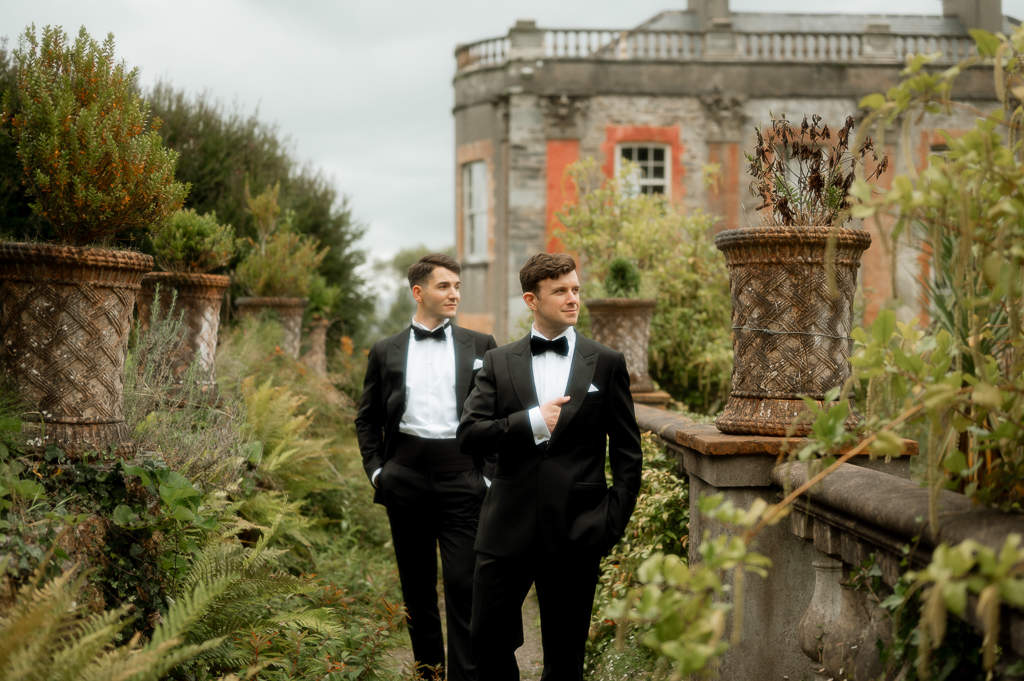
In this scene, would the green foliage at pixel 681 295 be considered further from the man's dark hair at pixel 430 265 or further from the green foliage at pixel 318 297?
the man's dark hair at pixel 430 265

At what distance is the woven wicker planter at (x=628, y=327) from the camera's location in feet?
26.0

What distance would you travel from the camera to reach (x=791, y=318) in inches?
131

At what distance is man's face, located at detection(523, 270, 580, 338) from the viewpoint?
327 centimetres

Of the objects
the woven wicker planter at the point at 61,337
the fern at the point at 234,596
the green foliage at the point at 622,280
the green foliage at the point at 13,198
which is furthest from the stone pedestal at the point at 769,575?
the green foliage at the point at 13,198

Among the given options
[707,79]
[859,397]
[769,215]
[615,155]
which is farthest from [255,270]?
[707,79]

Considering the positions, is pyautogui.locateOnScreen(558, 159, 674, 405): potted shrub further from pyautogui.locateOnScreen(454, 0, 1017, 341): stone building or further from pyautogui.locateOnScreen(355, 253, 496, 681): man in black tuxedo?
pyautogui.locateOnScreen(454, 0, 1017, 341): stone building

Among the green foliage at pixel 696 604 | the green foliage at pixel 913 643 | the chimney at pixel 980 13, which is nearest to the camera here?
the green foliage at pixel 696 604

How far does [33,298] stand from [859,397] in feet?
22.5

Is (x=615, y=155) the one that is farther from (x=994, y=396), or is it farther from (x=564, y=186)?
(x=994, y=396)

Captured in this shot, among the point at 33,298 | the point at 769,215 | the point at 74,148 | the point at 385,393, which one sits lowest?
the point at 385,393

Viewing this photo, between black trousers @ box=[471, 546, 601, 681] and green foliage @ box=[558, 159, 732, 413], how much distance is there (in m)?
5.62

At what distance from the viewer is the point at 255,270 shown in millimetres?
9883

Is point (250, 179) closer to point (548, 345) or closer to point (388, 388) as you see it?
point (388, 388)

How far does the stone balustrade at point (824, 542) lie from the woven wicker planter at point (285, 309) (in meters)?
6.82
